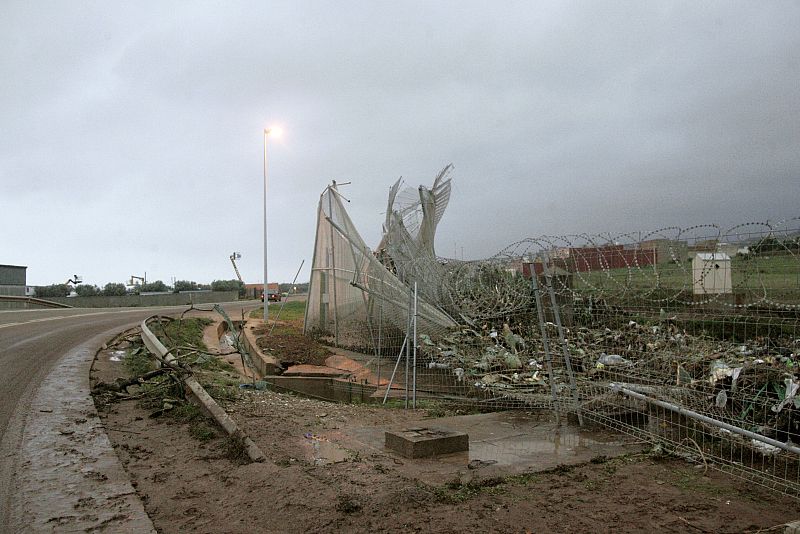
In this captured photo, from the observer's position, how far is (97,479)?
4781 millimetres

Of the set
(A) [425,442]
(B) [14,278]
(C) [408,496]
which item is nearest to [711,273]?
(A) [425,442]

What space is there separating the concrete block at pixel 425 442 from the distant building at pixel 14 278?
49.8 meters

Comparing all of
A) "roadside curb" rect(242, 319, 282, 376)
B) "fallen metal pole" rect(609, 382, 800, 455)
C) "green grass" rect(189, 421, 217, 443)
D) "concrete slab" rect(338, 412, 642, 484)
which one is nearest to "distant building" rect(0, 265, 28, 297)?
"roadside curb" rect(242, 319, 282, 376)

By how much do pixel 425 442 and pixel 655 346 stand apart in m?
2.78

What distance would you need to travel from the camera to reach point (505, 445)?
18.9 feet

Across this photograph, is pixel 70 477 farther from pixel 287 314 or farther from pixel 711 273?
pixel 287 314

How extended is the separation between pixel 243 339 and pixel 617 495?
14.0 metres

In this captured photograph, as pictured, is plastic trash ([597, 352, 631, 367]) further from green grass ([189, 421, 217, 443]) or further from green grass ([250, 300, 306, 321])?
green grass ([250, 300, 306, 321])

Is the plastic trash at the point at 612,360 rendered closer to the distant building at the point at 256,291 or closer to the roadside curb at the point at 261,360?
the roadside curb at the point at 261,360

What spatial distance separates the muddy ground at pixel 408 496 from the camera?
3758mm

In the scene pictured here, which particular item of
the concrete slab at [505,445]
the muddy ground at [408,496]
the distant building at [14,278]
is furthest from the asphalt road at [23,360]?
the distant building at [14,278]

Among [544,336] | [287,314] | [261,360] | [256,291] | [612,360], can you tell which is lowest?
[261,360]

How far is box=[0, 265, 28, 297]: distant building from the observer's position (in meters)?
47.1

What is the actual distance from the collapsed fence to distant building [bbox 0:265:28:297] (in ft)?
158
